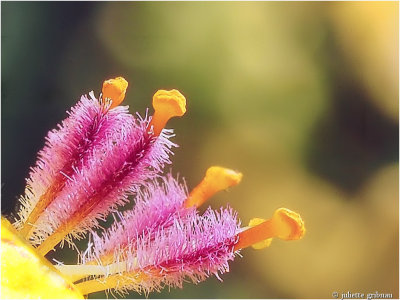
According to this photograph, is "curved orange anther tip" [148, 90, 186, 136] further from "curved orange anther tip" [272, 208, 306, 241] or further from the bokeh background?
the bokeh background

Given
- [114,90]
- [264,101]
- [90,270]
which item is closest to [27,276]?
[90,270]

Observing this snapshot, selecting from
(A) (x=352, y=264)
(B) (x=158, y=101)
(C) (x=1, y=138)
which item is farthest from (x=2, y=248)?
(A) (x=352, y=264)

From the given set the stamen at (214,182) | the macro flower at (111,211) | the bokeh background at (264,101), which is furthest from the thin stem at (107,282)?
the bokeh background at (264,101)

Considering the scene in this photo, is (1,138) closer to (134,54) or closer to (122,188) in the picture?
(134,54)

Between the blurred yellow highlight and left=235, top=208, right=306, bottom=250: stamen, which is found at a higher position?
left=235, top=208, right=306, bottom=250: stamen

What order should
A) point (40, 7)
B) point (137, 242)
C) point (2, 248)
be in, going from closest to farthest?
point (2, 248) → point (137, 242) → point (40, 7)

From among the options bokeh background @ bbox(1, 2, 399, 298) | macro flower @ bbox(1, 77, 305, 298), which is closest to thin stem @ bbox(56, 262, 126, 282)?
macro flower @ bbox(1, 77, 305, 298)
